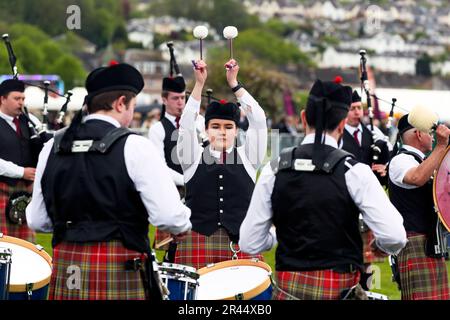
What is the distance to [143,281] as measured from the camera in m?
5.43

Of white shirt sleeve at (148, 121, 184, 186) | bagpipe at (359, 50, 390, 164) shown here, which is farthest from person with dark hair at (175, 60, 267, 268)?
bagpipe at (359, 50, 390, 164)

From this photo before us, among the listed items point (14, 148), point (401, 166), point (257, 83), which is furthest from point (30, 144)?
point (257, 83)

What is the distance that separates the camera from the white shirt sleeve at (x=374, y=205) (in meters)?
5.17

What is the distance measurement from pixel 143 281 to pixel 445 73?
496ft

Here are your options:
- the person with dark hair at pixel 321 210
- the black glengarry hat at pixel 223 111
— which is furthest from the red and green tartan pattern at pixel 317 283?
the black glengarry hat at pixel 223 111

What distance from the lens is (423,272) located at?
6.97 m

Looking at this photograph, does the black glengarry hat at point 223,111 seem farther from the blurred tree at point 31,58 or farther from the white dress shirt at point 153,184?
the blurred tree at point 31,58

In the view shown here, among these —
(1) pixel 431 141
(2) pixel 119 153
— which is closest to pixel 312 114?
(2) pixel 119 153

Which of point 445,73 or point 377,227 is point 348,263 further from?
point 445,73


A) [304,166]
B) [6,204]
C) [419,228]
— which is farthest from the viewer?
[6,204]

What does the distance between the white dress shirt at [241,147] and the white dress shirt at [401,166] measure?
973 millimetres

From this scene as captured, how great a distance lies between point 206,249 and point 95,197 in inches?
91.5

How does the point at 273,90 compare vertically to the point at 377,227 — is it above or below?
above

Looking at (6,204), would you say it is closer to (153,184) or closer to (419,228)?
(419,228)
